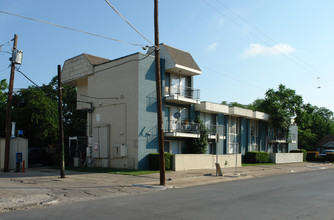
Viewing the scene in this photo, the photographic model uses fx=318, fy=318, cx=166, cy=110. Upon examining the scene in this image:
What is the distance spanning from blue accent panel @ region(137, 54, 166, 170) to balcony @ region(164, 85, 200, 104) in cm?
138

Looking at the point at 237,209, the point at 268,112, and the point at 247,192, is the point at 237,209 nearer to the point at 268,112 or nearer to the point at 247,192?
the point at 247,192

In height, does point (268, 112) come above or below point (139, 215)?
above

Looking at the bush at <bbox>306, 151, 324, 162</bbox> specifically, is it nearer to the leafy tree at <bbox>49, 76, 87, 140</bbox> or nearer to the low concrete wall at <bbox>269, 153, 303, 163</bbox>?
the low concrete wall at <bbox>269, 153, 303, 163</bbox>

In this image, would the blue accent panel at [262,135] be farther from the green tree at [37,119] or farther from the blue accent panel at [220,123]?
the green tree at [37,119]

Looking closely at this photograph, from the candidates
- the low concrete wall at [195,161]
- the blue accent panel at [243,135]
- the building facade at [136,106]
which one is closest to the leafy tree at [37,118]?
the building facade at [136,106]

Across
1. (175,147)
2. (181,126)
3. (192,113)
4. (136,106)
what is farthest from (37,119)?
(192,113)

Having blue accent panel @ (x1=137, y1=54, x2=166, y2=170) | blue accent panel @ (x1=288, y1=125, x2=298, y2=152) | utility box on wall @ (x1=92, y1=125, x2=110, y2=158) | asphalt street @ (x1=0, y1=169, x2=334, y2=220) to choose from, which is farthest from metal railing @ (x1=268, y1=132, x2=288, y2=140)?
asphalt street @ (x1=0, y1=169, x2=334, y2=220)

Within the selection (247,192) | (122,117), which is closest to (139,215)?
(247,192)

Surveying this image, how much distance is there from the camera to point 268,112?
129 feet

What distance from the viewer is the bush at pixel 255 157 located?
33.6 meters

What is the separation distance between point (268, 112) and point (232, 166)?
1342 cm

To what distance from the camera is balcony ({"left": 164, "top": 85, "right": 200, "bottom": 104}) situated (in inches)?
1000

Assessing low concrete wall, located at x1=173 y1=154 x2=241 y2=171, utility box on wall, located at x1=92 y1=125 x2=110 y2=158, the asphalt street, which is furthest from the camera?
utility box on wall, located at x1=92 y1=125 x2=110 y2=158

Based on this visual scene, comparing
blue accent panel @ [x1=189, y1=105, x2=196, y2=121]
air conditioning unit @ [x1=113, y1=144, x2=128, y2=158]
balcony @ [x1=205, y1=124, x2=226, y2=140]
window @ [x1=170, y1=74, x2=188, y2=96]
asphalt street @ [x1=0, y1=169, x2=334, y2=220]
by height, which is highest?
window @ [x1=170, y1=74, x2=188, y2=96]
